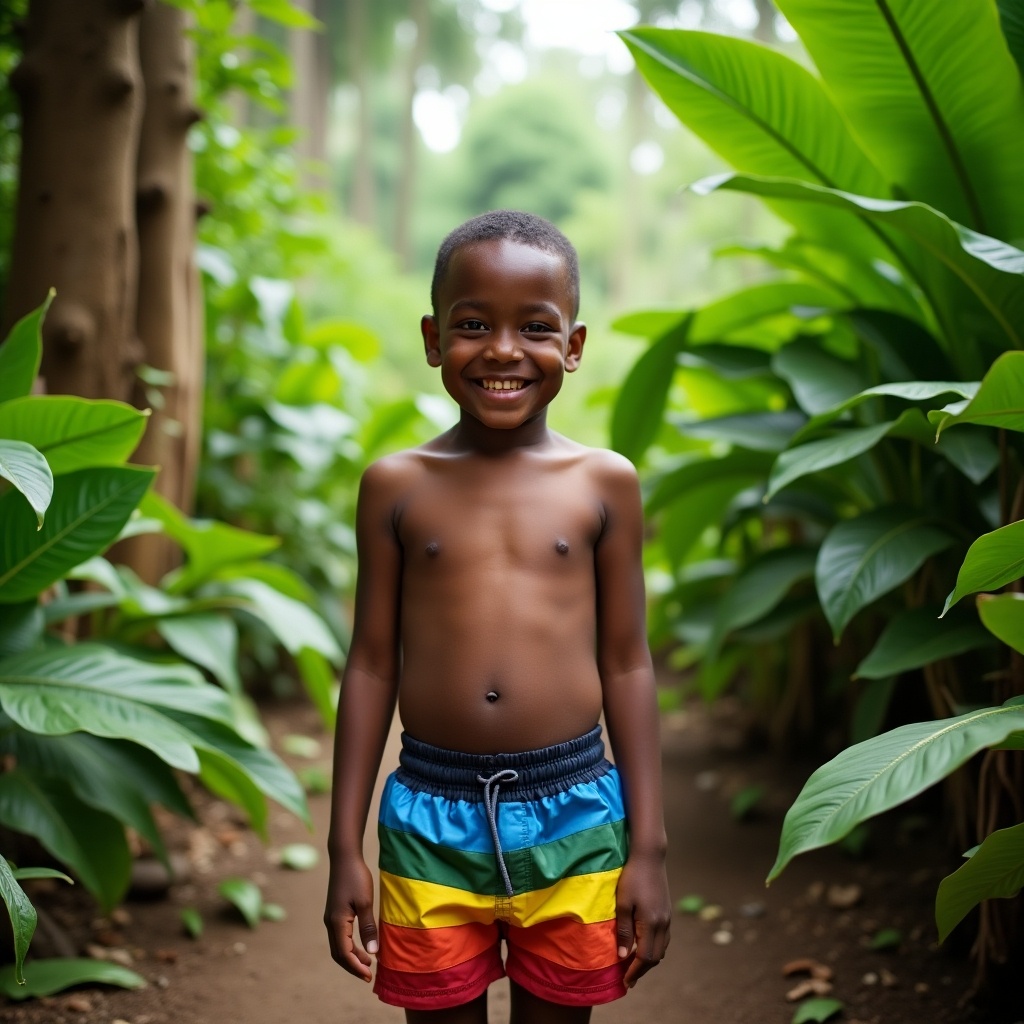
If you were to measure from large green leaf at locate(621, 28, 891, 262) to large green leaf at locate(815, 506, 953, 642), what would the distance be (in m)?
0.70

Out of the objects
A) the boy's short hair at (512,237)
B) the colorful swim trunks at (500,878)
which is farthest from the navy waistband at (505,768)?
the boy's short hair at (512,237)

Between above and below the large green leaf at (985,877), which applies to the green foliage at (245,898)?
below

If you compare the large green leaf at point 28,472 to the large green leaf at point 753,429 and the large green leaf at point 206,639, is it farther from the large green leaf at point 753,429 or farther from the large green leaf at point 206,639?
the large green leaf at point 753,429

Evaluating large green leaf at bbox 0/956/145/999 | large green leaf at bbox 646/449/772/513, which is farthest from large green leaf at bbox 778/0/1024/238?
large green leaf at bbox 0/956/145/999

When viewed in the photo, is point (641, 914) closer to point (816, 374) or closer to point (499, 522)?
point (499, 522)

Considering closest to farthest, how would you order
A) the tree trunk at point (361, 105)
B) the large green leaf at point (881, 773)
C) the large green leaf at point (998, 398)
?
the large green leaf at point (881, 773) → the large green leaf at point (998, 398) → the tree trunk at point (361, 105)

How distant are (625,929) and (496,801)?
0.25m

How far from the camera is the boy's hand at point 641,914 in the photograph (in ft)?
4.44

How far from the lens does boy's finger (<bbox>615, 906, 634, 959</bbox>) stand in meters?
1.36

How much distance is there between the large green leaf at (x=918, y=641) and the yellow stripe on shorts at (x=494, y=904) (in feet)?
2.31

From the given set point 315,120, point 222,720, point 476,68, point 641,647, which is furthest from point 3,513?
point 476,68

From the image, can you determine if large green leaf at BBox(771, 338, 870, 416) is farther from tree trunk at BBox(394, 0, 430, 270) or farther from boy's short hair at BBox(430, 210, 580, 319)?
tree trunk at BBox(394, 0, 430, 270)

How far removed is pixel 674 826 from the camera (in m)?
2.86

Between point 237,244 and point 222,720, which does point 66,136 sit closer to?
point 222,720
